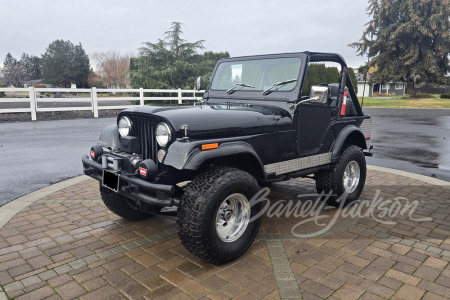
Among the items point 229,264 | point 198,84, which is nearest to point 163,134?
point 229,264

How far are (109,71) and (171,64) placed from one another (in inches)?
1572

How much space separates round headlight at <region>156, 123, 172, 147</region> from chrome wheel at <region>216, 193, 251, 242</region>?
76 centimetres

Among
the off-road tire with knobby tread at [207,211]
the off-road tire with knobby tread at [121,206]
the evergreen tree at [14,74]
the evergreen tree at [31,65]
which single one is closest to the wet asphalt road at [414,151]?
the off-road tire with knobby tread at [207,211]

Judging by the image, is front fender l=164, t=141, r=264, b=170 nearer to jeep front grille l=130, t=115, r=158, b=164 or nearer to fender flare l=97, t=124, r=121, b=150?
jeep front grille l=130, t=115, r=158, b=164

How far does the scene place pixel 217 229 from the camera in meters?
2.95

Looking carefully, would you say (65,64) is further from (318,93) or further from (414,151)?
(318,93)

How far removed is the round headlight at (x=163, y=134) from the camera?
2.89 meters

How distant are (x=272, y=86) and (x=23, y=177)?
4.37 m

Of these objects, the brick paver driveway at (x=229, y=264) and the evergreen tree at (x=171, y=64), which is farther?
the evergreen tree at (x=171, y=64)

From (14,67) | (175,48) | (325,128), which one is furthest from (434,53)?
(14,67)

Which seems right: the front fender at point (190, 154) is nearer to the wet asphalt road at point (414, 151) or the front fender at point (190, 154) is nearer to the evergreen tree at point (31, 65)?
the wet asphalt road at point (414, 151)

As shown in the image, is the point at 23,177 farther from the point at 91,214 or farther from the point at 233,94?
the point at 233,94

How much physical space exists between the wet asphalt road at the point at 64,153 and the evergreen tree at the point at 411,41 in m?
25.4

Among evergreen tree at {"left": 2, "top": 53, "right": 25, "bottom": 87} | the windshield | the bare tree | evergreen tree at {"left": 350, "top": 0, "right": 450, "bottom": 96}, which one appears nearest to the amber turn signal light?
the windshield
